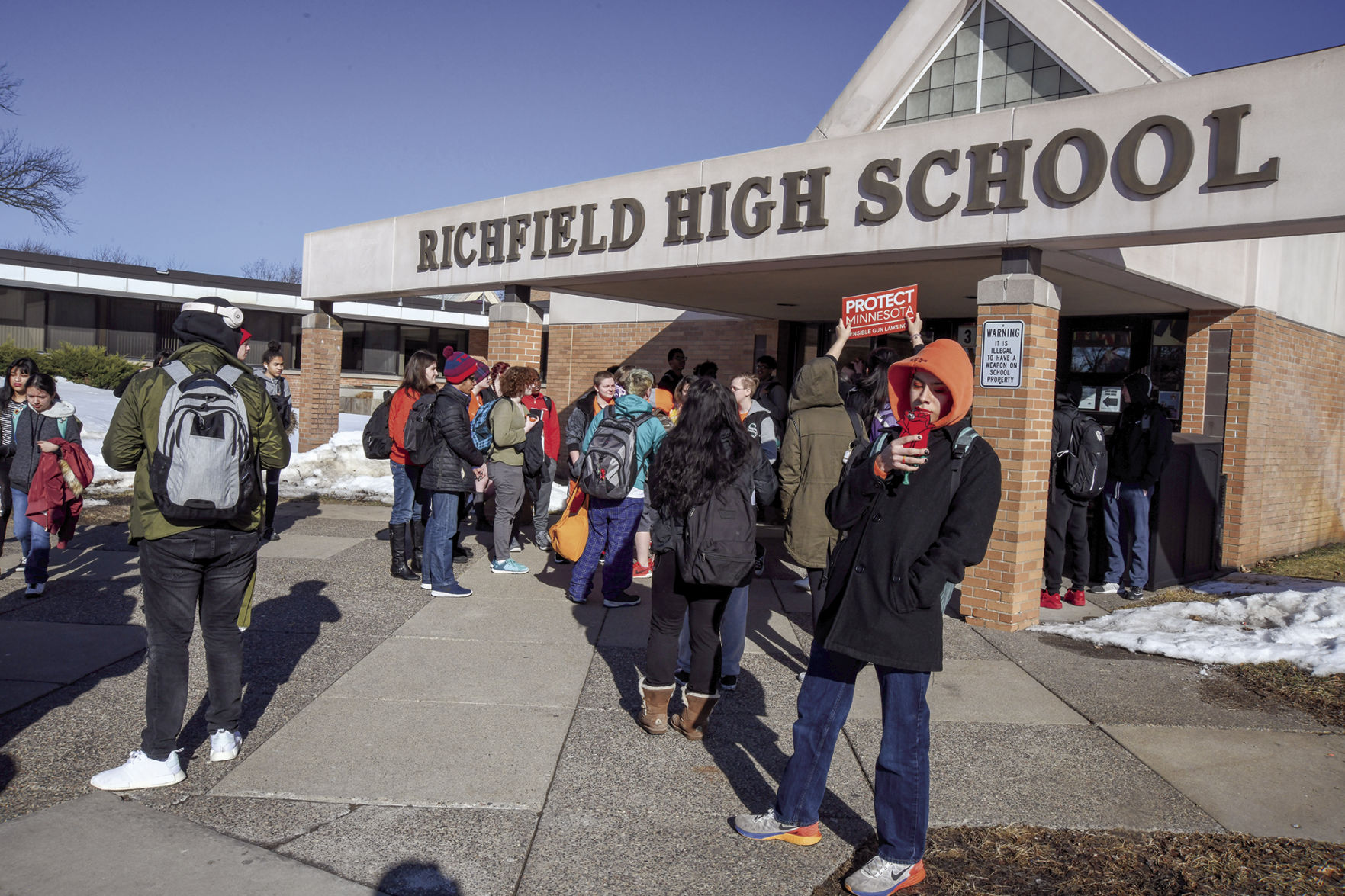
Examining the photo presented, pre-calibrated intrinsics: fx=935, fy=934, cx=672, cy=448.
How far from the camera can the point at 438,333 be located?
30.5m

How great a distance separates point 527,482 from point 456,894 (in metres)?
7.11

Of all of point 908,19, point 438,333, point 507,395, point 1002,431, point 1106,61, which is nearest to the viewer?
point 1002,431

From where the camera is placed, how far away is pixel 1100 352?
11773mm

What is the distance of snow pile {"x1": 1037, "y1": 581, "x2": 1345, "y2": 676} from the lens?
6.36m

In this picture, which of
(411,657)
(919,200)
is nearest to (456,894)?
(411,657)

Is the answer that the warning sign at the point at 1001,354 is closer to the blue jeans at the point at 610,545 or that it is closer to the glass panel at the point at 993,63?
the blue jeans at the point at 610,545

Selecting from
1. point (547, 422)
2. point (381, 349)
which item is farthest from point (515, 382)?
point (381, 349)

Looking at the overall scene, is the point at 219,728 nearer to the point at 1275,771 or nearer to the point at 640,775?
the point at 640,775

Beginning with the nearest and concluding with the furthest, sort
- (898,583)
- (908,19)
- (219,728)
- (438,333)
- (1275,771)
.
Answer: (898,583), (219,728), (1275,771), (908,19), (438,333)

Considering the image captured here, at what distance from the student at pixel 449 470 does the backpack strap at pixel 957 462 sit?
4799 mm

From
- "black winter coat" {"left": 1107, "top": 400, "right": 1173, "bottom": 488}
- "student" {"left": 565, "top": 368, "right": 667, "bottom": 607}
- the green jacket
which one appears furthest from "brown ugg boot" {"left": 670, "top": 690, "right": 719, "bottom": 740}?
"black winter coat" {"left": 1107, "top": 400, "right": 1173, "bottom": 488}

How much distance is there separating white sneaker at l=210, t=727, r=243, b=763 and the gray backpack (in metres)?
1.01

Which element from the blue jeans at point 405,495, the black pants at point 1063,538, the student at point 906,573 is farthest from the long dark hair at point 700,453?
the black pants at point 1063,538

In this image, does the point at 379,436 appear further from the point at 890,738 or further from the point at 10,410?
the point at 890,738
